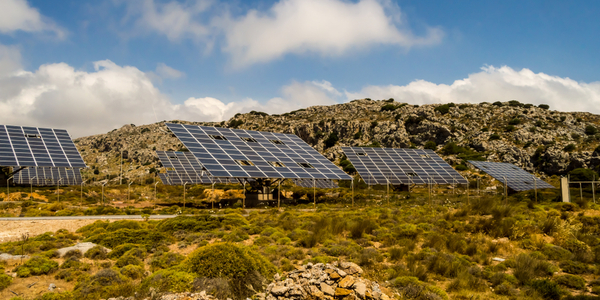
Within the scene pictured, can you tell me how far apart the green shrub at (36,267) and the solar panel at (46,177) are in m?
51.8

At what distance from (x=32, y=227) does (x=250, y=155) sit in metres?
21.1

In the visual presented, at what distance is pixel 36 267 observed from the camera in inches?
547

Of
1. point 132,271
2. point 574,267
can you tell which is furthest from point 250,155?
point 574,267

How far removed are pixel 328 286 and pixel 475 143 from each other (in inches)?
3357

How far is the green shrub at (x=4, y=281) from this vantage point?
12094 mm

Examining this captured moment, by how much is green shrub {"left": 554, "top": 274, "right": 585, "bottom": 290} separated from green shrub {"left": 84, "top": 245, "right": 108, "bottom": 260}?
1836 centimetres

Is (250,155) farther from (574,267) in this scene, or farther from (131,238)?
(574,267)

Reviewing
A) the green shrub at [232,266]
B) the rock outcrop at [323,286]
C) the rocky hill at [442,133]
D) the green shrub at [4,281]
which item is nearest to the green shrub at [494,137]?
the rocky hill at [442,133]

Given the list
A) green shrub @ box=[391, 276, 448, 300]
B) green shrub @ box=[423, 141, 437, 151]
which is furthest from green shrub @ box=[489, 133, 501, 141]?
green shrub @ box=[391, 276, 448, 300]

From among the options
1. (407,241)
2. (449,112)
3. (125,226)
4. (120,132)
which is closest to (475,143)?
(449,112)

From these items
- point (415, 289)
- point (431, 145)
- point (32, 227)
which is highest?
point (431, 145)

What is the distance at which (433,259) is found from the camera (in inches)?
599

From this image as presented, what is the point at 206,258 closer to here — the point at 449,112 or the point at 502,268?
the point at 502,268

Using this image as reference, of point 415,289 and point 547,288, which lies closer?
point 415,289
